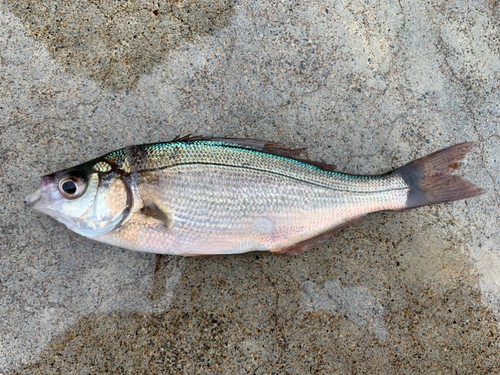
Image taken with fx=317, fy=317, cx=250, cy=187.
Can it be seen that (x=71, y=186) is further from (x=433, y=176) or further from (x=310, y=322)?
(x=433, y=176)

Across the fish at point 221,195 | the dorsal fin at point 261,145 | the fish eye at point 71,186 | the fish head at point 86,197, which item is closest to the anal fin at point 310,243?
the fish at point 221,195

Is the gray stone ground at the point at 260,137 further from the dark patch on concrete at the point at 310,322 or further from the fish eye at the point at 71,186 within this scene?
the fish eye at the point at 71,186

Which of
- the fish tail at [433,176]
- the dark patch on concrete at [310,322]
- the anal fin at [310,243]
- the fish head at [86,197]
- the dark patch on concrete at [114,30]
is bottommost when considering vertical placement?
the dark patch on concrete at [310,322]

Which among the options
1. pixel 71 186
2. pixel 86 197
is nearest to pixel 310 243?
pixel 86 197

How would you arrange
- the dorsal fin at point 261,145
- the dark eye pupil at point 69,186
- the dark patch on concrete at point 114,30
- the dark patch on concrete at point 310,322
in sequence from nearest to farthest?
the dark eye pupil at point 69,186, the dorsal fin at point 261,145, the dark patch on concrete at point 310,322, the dark patch on concrete at point 114,30

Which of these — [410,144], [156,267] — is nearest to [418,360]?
[410,144]

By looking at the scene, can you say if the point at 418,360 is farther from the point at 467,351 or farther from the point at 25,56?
the point at 25,56

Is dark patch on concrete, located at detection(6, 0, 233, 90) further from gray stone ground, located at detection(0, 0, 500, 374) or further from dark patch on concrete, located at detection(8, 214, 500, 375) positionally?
dark patch on concrete, located at detection(8, 214, 500, 375)
